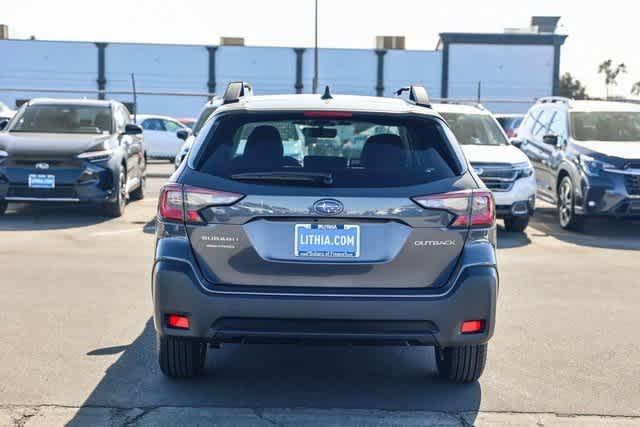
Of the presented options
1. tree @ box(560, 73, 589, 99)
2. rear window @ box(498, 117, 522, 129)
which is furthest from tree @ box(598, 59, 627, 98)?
rear window @ box(498, 117, 522, 129)

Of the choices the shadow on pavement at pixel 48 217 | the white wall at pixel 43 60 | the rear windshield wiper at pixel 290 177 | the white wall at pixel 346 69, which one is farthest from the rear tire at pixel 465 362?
the white wall at pixel 43 60

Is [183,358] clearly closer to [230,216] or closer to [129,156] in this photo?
[230,216]

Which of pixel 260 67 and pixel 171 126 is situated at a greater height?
pixel 260 67

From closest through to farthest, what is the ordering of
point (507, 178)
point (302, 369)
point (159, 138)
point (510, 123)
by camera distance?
point (302, 369), point (507, 178), point (159, 138), point (510, 123)

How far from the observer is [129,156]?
48.5 ft

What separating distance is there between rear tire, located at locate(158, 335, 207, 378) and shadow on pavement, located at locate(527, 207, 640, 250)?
753 centimetres

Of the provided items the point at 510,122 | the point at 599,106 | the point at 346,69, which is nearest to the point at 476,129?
the point at 599,106

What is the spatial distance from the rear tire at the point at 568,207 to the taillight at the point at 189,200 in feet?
29.1

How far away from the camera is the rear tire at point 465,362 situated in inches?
214

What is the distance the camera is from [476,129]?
14031 millimetres

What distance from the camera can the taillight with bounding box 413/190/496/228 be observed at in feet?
16.0

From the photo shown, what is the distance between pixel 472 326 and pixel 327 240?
2.78ft

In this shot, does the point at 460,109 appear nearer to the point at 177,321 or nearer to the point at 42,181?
the point at 42,181

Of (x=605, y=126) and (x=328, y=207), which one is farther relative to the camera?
(x=605, y=126)
